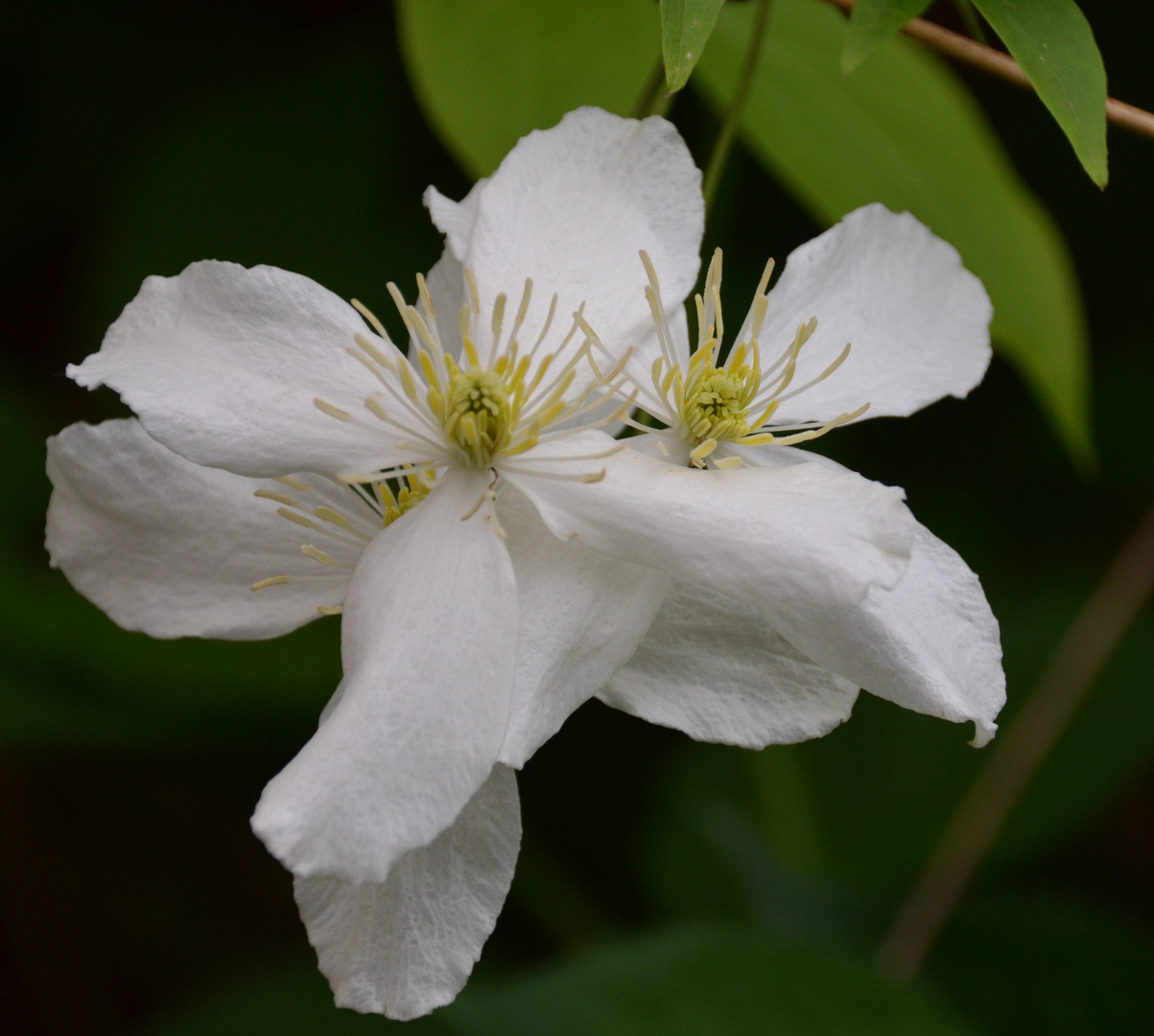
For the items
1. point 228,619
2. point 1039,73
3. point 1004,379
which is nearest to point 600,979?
point 228,619

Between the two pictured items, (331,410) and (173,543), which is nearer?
(331,410)

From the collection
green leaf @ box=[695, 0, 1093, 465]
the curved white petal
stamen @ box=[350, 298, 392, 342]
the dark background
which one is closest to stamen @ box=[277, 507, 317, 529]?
stamen @ box=[350, 298, 392, 342]

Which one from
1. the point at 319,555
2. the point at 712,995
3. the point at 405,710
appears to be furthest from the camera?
the point at 712,995

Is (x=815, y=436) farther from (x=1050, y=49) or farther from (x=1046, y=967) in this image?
(x=1046, y=967)

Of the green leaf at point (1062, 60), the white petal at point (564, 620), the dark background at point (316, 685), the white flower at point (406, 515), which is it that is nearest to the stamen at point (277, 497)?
the white flower at point (406, 515)

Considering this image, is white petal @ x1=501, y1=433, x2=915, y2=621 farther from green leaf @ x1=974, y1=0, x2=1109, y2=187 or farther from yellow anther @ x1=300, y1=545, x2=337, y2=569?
green leaf @ x1=974, y1=0, x2=1109, y2=187

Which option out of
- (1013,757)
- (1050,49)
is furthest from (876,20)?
(1013,757)

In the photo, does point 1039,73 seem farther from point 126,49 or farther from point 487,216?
point 126,49
